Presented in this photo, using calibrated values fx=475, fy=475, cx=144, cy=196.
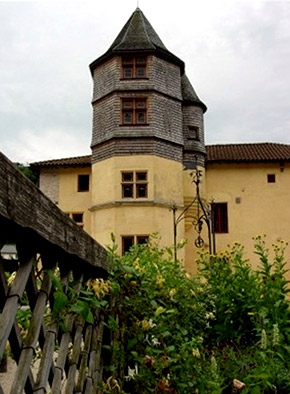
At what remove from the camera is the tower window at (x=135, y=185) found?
22.8 m

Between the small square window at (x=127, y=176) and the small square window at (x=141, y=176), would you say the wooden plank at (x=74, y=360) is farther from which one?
the small square window at (x=127, y=176)

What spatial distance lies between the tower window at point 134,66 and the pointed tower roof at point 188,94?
12.3 ft

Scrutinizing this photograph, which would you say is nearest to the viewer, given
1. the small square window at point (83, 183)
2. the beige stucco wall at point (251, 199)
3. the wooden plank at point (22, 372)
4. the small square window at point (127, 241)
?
the wooden plank at point (22, 372)

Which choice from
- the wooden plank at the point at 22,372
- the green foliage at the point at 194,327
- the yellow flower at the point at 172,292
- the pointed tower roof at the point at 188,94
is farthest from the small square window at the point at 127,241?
the wooden plank at the point at 22,372

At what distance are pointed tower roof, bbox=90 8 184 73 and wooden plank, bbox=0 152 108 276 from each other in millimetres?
22851

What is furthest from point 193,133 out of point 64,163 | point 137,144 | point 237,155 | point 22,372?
point 22,372

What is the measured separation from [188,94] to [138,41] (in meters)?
4.46

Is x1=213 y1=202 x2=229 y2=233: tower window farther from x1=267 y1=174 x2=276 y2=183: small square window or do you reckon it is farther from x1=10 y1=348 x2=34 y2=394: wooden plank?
x1=10 y1=348 x2=34 y2=394: wooden plank

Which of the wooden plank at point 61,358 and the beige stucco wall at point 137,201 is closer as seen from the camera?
the wooden plank at point 61,358

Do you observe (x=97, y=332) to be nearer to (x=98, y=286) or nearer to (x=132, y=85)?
(x=98, y=286)

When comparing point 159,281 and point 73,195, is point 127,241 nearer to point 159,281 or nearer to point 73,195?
point 73,195

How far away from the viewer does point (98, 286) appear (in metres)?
2.65

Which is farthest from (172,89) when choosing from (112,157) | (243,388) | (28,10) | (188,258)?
(243,388)

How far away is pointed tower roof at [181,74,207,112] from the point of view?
26.6 metres
